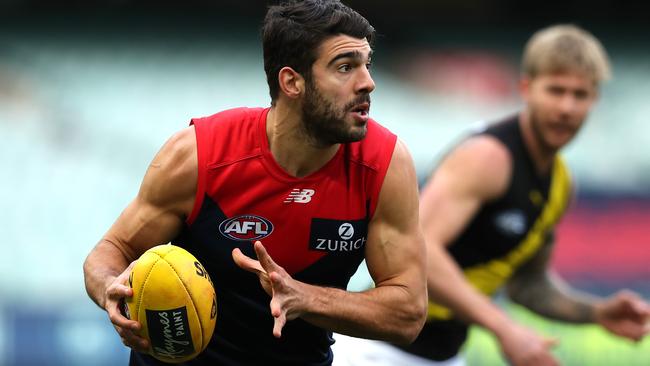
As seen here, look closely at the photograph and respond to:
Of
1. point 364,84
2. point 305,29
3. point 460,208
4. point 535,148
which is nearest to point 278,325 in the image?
point 364,84

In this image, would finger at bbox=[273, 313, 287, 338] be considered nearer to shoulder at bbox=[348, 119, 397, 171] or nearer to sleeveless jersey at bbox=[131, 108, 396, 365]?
sleeveless jersey at bbox=[131, 108, 396, 365]

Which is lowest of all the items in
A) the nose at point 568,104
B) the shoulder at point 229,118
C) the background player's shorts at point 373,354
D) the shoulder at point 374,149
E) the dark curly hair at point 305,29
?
the background player's shorts at point 373,354

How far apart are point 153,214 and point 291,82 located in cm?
81

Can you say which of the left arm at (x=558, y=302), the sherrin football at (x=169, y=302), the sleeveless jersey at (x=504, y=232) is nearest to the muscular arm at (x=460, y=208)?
the sleeveless jersey at (x=504, y=232)

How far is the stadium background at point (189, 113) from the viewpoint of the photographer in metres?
12.7

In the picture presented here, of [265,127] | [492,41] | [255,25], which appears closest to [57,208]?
[255,25]

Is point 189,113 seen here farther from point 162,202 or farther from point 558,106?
point 162,202

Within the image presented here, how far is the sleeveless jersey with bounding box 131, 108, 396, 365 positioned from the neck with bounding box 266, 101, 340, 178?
1.4 inches

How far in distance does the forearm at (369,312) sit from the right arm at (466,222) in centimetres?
169

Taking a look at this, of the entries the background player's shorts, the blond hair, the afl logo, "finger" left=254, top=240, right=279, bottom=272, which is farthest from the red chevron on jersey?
the blond hair

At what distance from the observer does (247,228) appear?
5.05 meters

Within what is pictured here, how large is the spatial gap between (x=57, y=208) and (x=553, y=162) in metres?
7.19

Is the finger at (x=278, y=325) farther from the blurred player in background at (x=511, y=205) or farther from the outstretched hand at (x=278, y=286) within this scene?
the blurred player in background at (x=511, y=205)

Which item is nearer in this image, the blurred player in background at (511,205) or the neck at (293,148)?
the neck at (293,148)
